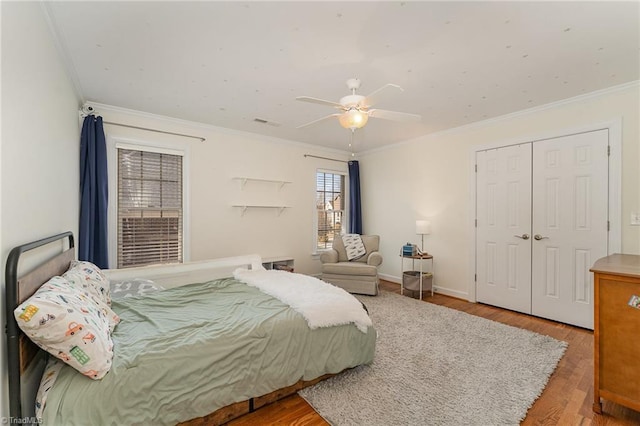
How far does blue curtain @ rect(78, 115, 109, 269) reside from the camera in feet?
10.2

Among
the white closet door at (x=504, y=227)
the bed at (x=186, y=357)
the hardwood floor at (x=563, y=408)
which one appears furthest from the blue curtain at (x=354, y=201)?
the hardwood floor at (x=563, y=408)

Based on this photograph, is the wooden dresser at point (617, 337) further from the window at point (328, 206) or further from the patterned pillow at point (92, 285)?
the window at point (328, 206)

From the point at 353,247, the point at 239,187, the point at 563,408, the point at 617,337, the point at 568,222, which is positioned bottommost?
the point at 563,408

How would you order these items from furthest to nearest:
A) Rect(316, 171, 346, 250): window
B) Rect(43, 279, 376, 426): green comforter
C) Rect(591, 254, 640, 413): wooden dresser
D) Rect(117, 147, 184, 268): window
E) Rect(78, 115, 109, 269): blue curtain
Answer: Rect(316, 171, 346, 250): window
Rect(117, 147, 184, 268): window
Rect(78, 115, 109, 269): blue curtain
Rect(591, 254, 640, 413): wooden dresser
Rect(43, 279, 376, 426): green comforter

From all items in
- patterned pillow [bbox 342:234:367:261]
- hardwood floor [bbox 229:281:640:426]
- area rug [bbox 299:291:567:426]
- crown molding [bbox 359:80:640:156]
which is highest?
crown molding [bbox 359:80:640:156]

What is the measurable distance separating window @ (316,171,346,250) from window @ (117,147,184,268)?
7.98 feet

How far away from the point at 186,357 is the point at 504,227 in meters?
3.94

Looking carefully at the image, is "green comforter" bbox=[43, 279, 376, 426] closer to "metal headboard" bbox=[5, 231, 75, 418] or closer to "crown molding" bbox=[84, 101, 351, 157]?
"metal headboard" bbox=[5, 231, 75, 418]

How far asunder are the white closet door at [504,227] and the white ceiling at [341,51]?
2.41 ft

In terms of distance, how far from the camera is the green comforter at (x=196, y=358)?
4.46ft

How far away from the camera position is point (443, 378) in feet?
7.38

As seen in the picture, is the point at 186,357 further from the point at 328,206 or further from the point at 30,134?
the point at 328,206

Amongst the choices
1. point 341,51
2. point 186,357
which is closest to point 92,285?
point 186,357

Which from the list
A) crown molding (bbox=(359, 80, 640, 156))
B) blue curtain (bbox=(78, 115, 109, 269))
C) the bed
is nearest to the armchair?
the bed
